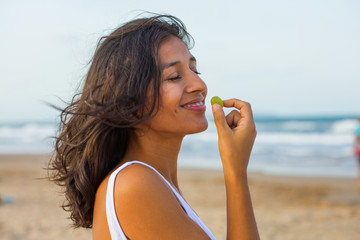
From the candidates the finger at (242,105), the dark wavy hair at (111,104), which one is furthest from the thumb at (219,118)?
the dark wavy hair at (111,104)

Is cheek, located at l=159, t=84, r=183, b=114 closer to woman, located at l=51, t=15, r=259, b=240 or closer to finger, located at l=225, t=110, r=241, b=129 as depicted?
woman, located at l=51, t=15, r=259, b=240

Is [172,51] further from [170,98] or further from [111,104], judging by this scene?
[111,104]

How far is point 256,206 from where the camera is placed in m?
9.18

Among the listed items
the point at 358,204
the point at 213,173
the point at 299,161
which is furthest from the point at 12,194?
the point at 299,161

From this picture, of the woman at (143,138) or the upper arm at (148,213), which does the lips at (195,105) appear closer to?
the woman at (143,138)

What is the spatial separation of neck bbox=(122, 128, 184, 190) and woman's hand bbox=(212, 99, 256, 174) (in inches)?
9.4

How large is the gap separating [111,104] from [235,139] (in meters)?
0.48

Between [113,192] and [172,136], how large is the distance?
448 millimetres

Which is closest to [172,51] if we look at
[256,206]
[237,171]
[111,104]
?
[111,104]

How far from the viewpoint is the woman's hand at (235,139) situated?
4.89 feet

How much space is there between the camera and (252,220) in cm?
143

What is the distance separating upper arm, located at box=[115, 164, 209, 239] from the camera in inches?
51.6

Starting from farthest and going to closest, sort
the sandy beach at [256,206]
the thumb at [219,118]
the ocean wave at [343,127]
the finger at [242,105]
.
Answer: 1. the ocean wave at [343,127]
2. the sandy beach at [256,206]
3. the finger at [242,105]
4. the thumb at [219,118]

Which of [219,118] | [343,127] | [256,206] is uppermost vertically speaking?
[219,118]
